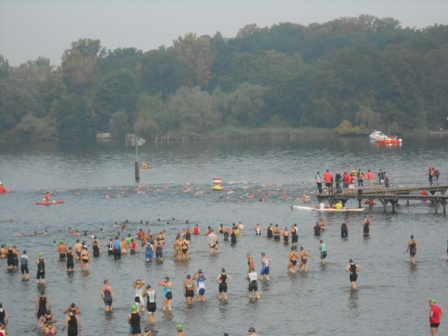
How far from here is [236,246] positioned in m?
62.9

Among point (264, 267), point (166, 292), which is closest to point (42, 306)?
point (166, 292)

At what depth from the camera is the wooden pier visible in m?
74.1

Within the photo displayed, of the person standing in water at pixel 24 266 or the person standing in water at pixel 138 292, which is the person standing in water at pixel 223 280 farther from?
the person standing in water at pixel 24 266

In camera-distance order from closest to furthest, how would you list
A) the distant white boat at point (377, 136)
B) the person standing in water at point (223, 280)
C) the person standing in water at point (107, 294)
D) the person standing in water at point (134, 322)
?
the person standing in water at point (134, 322), the person standing in water at point (107, 294), the person standing in water at point (223, 280), the distant white boat at point (377, 136)

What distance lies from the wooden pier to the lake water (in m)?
1.04

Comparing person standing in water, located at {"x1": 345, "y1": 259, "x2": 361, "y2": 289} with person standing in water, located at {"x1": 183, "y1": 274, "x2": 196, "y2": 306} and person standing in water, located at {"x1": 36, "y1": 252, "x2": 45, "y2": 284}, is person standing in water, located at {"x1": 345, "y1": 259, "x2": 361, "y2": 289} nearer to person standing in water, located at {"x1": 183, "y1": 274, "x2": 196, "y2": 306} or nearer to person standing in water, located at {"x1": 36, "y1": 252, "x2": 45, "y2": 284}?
person standing in water, located at {"x1": 183, "y1": 274, "x2": 196, "y2": 306}

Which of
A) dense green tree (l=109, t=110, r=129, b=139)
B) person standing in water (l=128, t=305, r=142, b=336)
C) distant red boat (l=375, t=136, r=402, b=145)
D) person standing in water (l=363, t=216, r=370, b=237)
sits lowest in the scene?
person standing in water (l=128, t=305, r=142, b=336)

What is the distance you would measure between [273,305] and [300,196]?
4081 cm

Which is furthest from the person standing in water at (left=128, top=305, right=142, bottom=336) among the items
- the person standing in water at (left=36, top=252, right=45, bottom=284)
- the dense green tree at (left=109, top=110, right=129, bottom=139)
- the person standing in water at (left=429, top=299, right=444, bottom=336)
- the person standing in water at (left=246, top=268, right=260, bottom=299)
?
the dense green tree at (left=109, top=110, right=129, bottom=139)

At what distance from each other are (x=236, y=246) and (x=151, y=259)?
23.3 ft

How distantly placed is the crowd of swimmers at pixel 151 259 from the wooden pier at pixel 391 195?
25.7 feet

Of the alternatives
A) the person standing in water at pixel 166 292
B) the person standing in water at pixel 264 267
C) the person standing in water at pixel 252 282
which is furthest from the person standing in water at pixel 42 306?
the person standing in water at pixel 264 267

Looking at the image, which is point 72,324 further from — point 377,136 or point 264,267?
point 377,136

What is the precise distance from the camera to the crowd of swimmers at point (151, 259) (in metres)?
41.1
